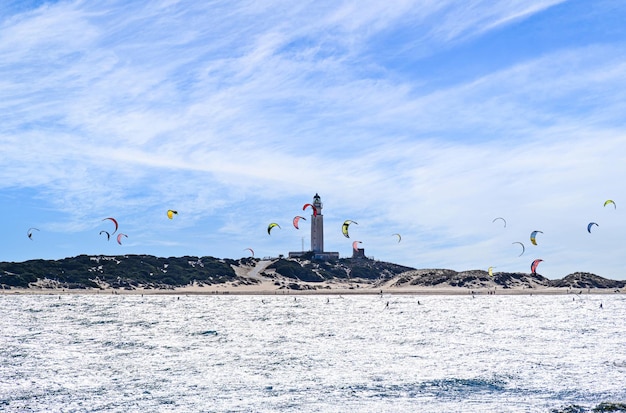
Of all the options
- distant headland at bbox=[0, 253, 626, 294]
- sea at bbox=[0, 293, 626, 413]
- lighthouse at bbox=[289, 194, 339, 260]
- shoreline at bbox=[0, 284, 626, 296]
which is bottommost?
sea at bbox=[0, 293, 626, 413]

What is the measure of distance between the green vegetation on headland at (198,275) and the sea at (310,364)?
5054 centimetres

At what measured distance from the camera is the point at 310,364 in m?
33.9

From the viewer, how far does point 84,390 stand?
89.8ft

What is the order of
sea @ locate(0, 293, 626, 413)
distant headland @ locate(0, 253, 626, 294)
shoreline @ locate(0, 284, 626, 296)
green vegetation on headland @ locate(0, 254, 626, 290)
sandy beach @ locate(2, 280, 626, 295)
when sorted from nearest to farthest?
sea @ locate(0, 293, 626, 413) < shoreline @ locate(0, 284, 626, 296) < sandy beach @ locate(2, 280, 626, 295) < distant headland @ locate(0, 253, 626, 294) < green vegetation on headland @ locate(0, 254, 626, 290)

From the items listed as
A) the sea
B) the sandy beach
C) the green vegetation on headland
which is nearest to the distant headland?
the green vegetation on headland

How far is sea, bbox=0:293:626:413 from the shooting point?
993 inches

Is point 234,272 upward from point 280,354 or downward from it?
upward

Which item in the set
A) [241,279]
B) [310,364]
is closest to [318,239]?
[241,279]

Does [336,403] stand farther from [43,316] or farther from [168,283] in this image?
[168,283]

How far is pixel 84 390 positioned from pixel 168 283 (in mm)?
89136

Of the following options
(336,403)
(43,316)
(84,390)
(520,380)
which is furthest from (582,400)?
(43,316)

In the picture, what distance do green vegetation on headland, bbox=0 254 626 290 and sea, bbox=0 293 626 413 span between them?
50544 mm

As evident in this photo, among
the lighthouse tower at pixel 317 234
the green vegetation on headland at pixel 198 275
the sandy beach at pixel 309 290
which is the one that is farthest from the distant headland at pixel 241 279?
the lighthouse tower at pixel 317 234

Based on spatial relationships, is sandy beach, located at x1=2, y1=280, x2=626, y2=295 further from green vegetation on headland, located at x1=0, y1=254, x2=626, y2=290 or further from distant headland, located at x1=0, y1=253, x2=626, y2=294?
green vegetation on headland, located at x1=0, y1=254, x2=626, y2=290
